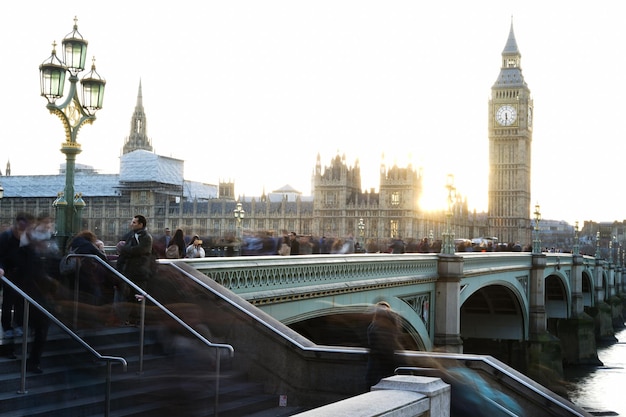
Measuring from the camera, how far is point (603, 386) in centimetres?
4181

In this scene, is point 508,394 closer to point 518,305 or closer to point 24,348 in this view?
point 24,348

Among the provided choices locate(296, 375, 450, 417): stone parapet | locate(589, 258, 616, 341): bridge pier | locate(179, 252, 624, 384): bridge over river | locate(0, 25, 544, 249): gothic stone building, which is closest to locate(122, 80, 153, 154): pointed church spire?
locate(0, 25, 544, 249): gothic stone building

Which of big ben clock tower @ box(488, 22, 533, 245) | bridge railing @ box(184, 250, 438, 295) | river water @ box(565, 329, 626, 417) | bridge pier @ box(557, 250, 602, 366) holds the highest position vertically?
big ben clock tower @ box(488, 22, 533, 245)

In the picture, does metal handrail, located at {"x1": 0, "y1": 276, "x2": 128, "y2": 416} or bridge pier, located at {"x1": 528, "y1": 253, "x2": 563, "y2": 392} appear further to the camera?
bridge pier, located at {"x1": 528, "y1": 253, "x2": 563, "y2": 392}

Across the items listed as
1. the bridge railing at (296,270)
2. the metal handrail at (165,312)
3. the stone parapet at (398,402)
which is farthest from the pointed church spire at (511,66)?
the stone parapet at (398,402)

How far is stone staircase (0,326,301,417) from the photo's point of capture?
270 inches

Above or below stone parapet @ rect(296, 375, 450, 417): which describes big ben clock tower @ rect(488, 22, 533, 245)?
above

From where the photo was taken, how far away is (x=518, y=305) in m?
38.7

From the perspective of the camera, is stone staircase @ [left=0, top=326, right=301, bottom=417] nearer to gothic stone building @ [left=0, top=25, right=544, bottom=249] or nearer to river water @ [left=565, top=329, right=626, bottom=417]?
river water @ [left=565, top=329, right=626, bottom=417]

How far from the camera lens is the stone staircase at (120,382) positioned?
6.87 metres

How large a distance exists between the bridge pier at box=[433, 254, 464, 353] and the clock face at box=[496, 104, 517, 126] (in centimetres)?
9632

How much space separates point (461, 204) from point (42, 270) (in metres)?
98.7

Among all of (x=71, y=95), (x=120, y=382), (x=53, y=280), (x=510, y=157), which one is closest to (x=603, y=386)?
(x=71, y=95)

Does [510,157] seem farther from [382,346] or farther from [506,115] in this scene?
[382,346]
